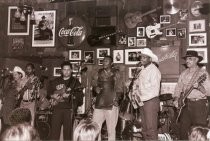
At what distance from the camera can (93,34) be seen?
7.94m

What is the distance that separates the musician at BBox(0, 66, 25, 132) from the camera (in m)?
6.40

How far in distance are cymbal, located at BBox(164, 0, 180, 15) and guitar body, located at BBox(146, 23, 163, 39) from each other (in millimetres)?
416

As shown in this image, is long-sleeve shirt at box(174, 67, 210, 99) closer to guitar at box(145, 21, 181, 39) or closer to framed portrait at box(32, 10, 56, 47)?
guitar at box(145, 21, 181, 39)

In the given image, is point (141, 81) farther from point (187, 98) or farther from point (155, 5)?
point (155, 5)

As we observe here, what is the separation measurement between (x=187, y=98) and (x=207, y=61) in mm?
2120

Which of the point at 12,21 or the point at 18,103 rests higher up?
the point at 12,21

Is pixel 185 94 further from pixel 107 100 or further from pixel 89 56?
pixel 89 56

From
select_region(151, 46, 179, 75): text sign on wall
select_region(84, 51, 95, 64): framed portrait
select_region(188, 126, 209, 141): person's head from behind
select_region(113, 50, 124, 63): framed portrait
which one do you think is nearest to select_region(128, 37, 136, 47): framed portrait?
select_region(113, 50, 124, 63): framed portrait

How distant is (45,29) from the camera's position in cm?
838

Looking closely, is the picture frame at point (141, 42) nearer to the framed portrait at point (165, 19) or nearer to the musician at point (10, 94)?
the framed portrait at point (165, 19)

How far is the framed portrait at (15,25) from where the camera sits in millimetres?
8516

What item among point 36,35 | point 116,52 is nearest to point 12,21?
point 36,35

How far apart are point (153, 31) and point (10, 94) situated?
3.46 m

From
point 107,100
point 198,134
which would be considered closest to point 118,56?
point 107,100
